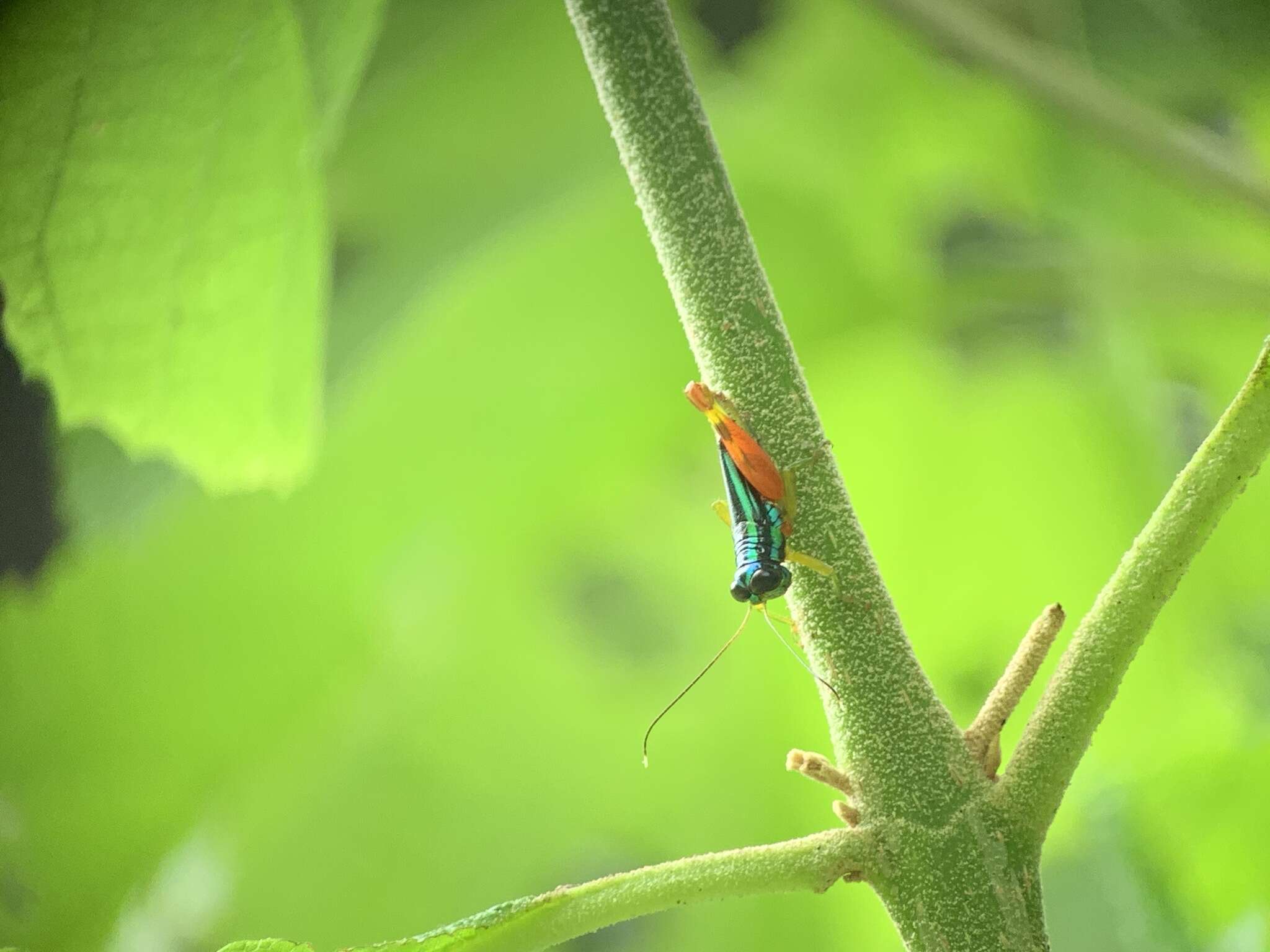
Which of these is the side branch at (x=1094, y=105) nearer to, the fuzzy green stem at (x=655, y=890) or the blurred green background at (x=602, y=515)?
the blurred green background at (x=602, y=515)

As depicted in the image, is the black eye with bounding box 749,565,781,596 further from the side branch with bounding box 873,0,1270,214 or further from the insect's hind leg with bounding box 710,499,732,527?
the side branch with bounding box 873,0,1270,214

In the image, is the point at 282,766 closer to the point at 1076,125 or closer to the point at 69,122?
the point at 69,122

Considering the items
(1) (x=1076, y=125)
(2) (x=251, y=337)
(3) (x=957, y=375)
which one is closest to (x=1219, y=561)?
(3) (x=957, y=375)

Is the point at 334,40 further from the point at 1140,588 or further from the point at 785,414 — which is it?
the point at 1140,588

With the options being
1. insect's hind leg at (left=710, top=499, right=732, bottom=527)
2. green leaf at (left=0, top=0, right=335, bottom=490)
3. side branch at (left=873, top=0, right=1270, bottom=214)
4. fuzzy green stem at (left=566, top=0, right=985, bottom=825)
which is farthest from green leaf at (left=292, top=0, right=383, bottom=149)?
side branch at (left=873, top=0, right=1270, bottom=214)

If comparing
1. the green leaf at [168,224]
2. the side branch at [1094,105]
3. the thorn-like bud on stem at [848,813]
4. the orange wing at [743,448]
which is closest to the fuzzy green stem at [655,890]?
the thorn-like bud on stem at [848,813]

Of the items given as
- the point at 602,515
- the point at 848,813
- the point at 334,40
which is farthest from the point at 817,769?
the point at 602,515
